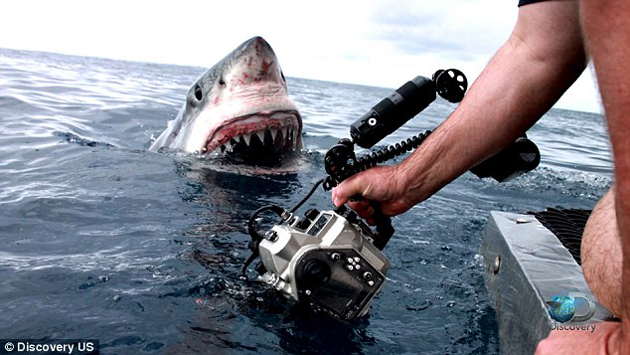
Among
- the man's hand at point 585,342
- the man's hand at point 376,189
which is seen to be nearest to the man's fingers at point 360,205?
the man's hand at point 376,189

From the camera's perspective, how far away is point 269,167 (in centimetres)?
464

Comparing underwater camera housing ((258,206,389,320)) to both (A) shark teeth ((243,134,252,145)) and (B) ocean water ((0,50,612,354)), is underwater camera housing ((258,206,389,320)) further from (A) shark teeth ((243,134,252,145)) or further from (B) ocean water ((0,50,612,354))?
(A) shark teeth ((243,134,252,145))

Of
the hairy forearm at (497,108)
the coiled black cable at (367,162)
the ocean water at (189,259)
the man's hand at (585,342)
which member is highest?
the hairy forearm at (497,108)

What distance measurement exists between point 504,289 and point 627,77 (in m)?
1.58

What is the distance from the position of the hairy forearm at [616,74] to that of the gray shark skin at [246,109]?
356 cm

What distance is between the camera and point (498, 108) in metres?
1.84

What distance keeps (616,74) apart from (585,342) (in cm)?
62

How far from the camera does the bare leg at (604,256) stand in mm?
1563

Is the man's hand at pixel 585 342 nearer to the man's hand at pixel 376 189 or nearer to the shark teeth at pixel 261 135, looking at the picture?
the man's hand at pixel 376 189

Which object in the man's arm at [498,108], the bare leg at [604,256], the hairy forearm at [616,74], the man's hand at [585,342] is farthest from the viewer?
the man's arm at [498,108]

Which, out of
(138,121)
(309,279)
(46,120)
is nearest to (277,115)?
(309,279)

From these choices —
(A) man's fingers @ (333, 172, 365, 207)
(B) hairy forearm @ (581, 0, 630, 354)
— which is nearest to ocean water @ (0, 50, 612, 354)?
(B) hairy forearm @ (581, 0, 630, 354)

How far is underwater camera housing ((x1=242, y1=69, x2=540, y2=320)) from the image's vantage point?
6.00 feet

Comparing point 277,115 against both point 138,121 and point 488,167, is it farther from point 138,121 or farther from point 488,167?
point 138,121
